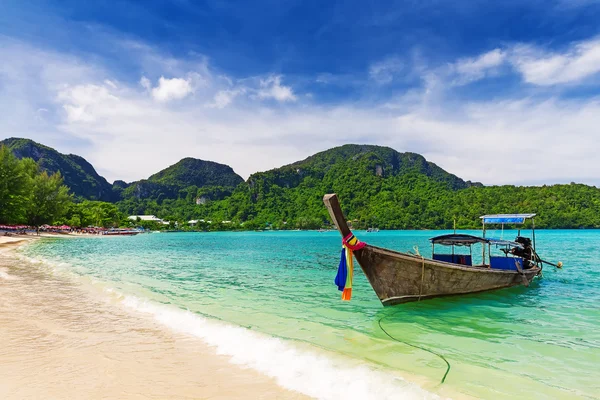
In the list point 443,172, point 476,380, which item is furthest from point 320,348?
point 443,172

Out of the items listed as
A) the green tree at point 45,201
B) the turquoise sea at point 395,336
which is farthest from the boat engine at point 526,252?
the green tree at point 45,201

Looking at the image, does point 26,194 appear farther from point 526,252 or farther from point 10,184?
point 526,252

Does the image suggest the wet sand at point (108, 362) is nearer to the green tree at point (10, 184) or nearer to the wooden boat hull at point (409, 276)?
the wooden boat hull at point (409, 276)

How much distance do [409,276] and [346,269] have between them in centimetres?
268

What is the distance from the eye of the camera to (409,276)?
1022cm

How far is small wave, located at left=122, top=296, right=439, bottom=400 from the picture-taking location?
4.78 metres

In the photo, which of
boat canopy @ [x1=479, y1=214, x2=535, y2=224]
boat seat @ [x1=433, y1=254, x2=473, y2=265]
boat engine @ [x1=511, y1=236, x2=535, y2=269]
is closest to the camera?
boat seat @ [x1=433, y1=254, x2=473, y2=265]

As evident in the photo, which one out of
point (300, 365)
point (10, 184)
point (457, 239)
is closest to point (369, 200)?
point (10, 184)

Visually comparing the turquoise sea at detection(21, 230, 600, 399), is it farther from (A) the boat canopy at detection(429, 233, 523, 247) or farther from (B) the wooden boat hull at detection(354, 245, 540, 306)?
(A) the boat canopy at detection(429, 233, 523, 247)

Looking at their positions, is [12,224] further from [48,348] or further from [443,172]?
[443,172]

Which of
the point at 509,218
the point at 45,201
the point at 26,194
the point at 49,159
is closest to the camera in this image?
the point at 509,218

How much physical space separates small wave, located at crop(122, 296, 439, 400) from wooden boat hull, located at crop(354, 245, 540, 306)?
3.54 metres

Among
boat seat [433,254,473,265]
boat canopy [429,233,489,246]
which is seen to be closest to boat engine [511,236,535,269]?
boat seat [433,254,473,265]

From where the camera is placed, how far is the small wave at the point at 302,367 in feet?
15.7
